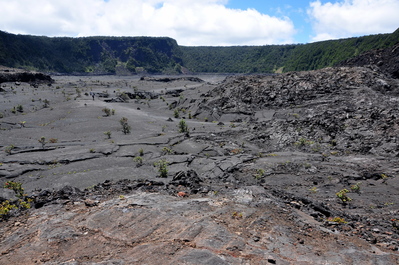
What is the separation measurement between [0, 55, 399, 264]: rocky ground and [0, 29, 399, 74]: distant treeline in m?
64.1

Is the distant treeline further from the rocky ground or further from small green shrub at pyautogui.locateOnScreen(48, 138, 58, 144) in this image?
small green shrub at pyautogui.locateOnScreen(48, 138, 58, 144)

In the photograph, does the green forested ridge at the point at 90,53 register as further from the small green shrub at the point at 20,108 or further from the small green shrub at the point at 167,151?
the small green shrub at the point at 167,151

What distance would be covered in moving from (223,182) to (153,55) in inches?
5308

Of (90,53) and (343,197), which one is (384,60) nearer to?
(343,197)

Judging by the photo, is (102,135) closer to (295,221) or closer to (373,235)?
(295,221)

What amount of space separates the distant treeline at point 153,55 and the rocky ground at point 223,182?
210 ft

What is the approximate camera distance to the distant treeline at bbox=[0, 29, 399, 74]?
91812 millimetres

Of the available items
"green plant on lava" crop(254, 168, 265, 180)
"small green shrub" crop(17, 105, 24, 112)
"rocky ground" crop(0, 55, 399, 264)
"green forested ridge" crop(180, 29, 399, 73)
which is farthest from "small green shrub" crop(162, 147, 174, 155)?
"green forested ridge" crop(180, 29, 399, 73)

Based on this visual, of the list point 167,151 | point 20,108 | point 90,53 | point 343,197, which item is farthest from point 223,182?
point 90,53

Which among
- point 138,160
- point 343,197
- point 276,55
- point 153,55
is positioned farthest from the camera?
point 153,55

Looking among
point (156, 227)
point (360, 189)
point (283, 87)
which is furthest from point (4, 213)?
point (283, 87)

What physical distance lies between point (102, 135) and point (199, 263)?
21.8 meters

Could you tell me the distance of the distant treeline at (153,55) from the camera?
3615 inches

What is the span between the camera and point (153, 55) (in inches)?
5438
